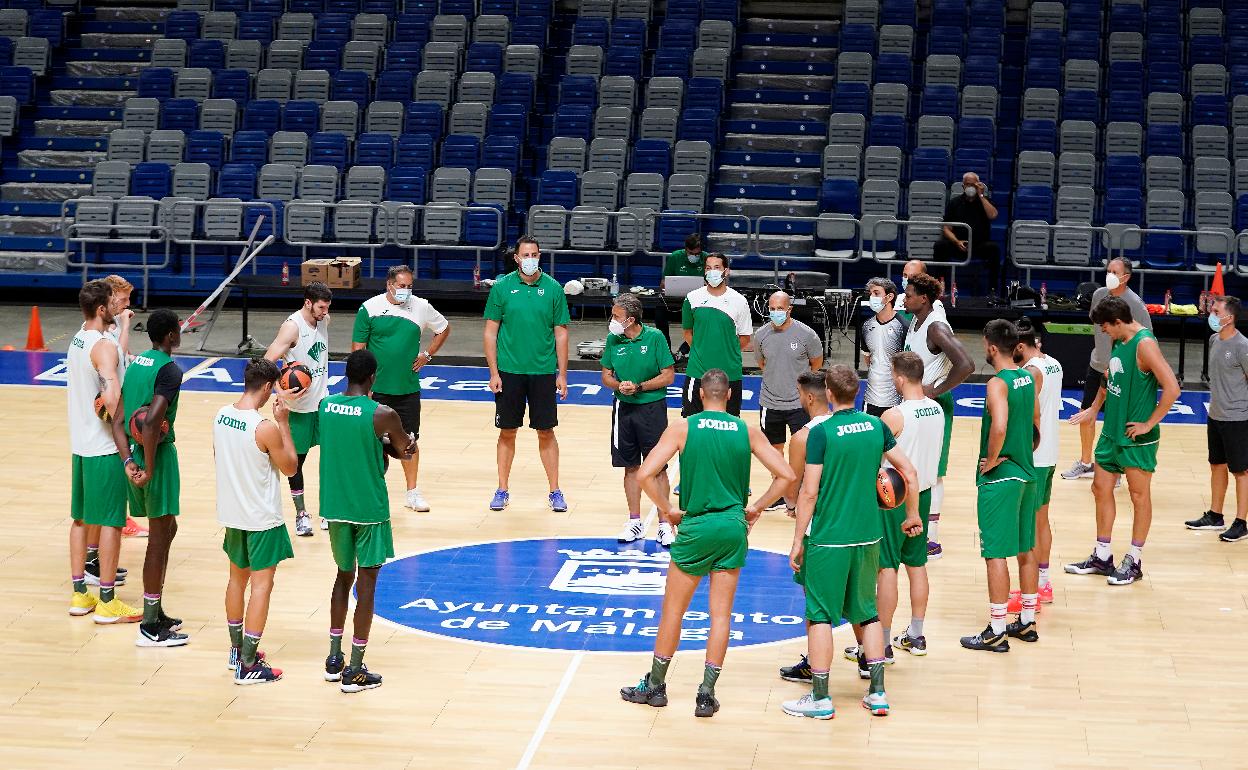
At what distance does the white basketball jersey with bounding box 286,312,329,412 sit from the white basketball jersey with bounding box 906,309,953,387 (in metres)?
4.09

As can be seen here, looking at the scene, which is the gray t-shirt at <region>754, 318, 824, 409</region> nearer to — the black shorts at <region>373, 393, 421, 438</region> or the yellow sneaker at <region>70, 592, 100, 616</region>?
the black shorts at <region>373, 393, 421, 438</region>

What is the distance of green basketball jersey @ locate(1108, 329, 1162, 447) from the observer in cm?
1067

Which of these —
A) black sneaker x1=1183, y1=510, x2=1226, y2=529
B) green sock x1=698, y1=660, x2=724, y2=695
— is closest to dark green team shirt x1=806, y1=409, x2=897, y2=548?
green sock x1=698, y1=660, x2=724, y2=695

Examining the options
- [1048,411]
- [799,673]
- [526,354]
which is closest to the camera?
[799,673]

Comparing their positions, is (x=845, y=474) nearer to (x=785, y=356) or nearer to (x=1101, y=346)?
(x=785, y=356)

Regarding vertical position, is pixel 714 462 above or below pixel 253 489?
above

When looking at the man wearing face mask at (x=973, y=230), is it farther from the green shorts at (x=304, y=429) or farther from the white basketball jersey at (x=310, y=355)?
the green shorts at (x=304, y=429)

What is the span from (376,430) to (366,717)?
1.46 meters

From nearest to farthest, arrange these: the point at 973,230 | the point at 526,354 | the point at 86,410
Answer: the point at 86,410
the point at 526,354
the point at 973,230

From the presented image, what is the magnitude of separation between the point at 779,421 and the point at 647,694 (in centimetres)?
396

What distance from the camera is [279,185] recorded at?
74.1 feet

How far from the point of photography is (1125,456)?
422 inches

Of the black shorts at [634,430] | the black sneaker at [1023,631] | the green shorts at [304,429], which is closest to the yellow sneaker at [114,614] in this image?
the green shorts at [304,429]

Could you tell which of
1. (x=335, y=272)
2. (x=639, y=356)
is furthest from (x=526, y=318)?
(x=335, y=272)
